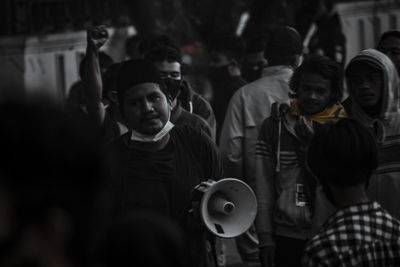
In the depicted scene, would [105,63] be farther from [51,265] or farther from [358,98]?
[51,265]

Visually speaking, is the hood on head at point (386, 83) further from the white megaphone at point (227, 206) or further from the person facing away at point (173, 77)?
the person facing away at point (173, 77)

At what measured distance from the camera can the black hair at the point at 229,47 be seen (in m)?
8.85

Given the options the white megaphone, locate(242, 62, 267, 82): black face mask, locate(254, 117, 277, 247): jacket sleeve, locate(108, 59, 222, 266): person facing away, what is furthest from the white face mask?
locate(242, 62, 267, 82): black face mask

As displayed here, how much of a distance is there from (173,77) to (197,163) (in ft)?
4.79

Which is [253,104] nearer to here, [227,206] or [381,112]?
[227,206]

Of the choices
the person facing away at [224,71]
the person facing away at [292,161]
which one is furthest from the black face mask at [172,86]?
the person facing away at [224,71]

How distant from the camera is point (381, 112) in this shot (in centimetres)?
458

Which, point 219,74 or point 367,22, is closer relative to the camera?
point 219,74

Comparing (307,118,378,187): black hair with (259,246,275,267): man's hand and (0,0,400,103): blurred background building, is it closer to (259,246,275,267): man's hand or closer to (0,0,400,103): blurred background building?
(259,246,275,267): man's hand

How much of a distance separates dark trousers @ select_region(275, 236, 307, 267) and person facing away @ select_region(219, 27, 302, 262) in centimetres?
105

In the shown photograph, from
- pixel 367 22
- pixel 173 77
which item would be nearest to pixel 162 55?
pixel 173 77

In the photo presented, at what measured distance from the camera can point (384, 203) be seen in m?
4.51

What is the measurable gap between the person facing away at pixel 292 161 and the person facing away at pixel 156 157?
0.40 meters

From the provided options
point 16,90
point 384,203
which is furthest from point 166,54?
point 16,90
